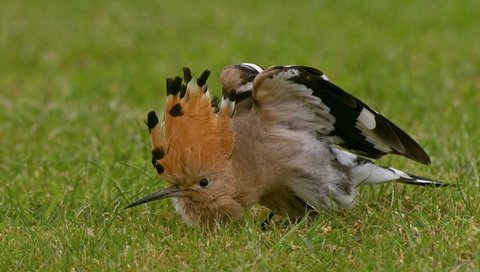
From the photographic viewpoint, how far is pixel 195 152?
4395mm

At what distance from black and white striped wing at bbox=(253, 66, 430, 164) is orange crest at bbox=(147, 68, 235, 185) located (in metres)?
0.27

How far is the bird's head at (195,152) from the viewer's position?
436 cm

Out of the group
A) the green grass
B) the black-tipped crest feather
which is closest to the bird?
the black-tipped crest feather

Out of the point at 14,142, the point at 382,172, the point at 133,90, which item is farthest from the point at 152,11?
the point at 382,172

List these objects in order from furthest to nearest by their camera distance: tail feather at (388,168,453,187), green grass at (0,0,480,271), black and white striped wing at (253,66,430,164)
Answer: tail feather at (388,168,453,187) → black and white striped wing at (253,66,430,164) → green grass at (0,0,480,271)

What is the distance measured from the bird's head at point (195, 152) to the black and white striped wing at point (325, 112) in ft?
0.78

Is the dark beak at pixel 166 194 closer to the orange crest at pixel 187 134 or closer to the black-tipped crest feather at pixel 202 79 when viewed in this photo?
the orange crest at pixel 187 134

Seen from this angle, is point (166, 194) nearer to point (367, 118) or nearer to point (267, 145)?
point (267, 145)

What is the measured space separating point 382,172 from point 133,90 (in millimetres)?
4221

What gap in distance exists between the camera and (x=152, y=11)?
493 inches

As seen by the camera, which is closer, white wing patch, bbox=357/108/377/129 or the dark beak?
the dark beak

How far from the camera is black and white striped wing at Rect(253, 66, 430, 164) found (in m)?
4.52

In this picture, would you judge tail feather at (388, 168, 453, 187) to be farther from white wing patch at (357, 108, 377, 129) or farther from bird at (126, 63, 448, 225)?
white wing patch at (357, 108, 377, 129)

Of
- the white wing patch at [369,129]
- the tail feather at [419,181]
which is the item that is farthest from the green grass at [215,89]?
the white wing patch at [369,129]
